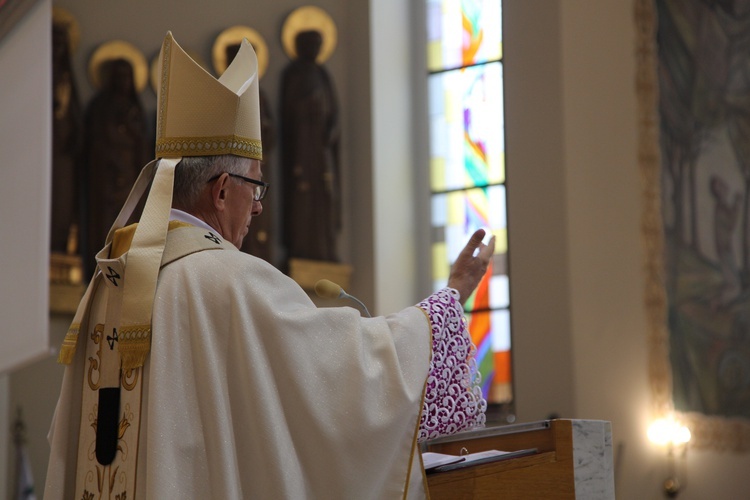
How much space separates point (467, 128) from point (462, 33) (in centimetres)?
87

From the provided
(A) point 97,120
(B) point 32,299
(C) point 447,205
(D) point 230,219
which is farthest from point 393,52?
(D) point 230,219

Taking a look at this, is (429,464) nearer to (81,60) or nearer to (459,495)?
(459,495)

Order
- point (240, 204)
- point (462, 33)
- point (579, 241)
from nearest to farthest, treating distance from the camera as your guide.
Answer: point (240, 204), point (579, 241), point (462, 33)

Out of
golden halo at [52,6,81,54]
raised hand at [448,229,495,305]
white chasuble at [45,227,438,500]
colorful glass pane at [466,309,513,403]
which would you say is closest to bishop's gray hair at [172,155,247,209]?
white chasuble at [45,227,438,500]

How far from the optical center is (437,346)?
2904mm

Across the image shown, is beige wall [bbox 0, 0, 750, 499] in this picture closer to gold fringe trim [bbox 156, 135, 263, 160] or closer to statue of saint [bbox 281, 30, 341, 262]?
statue of saint [bbox 281, 30, 341, 262]

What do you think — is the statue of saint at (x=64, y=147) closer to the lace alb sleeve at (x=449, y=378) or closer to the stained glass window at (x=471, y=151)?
the stained glass window at (x=471, y=151)

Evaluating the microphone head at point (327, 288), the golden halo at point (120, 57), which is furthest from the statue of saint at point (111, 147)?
the microphone head at point (327, 288)

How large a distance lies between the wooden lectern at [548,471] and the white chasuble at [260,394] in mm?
106

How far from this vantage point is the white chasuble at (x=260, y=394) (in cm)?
261

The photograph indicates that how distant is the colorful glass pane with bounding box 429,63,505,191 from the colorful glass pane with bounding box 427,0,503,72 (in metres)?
0.11

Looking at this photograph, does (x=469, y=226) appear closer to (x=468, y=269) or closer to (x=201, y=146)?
(x=468, y=269)

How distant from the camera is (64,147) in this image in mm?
8406

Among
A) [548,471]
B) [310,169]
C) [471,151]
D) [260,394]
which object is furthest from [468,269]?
[471,151]
